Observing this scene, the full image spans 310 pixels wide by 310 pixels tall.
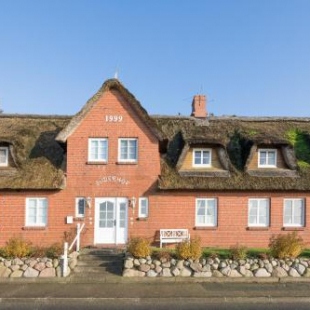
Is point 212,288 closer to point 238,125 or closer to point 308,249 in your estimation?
point 308,249

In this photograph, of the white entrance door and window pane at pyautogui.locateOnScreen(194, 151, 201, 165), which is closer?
the white entrance door

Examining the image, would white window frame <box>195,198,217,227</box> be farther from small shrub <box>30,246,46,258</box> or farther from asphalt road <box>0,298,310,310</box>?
small shrub <box>30,246,46,258</box>

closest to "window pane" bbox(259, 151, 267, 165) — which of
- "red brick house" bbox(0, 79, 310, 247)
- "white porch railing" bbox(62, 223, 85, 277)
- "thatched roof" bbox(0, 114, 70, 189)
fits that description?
"red brick house" bbox(0, 79, 310, 247)

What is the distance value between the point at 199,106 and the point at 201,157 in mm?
5703

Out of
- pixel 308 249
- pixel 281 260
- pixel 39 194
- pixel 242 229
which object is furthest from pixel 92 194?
pixel 308 249

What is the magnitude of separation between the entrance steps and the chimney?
11.3 meters

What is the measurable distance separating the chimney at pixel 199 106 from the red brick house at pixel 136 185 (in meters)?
4.70

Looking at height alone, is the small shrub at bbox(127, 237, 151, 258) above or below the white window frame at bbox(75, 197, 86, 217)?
below

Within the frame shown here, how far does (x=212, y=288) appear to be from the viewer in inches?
511

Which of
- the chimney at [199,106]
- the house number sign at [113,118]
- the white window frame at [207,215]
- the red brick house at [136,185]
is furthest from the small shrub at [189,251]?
the chimney at [199,106]

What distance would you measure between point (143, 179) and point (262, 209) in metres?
6.70

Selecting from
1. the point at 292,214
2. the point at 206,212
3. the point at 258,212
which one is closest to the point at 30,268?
the point at 206,212

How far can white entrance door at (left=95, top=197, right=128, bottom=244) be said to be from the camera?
1839cm

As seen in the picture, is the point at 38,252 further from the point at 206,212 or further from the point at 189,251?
the point at 206,212
